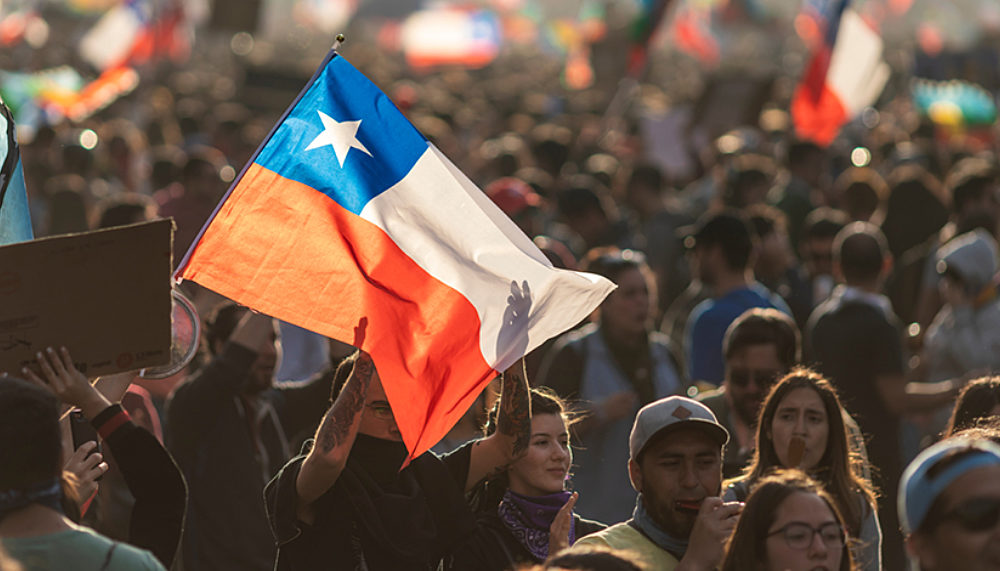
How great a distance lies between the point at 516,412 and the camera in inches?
196

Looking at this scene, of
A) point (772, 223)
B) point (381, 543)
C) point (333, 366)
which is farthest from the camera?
point (772, 223)

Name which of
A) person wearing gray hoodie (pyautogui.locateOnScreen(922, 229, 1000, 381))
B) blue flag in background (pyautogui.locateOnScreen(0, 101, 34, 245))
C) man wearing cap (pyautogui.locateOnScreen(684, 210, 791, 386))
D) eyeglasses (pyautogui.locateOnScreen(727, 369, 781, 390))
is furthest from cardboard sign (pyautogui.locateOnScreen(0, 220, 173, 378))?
person wearing gray hoodie (pyautogui.locateOnScreen(922, 229, 1000, 381))

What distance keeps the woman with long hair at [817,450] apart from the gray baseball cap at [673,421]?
45cm

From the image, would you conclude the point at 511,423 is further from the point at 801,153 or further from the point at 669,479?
the point at 801,153

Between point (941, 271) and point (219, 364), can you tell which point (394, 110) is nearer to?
point (219, 364)

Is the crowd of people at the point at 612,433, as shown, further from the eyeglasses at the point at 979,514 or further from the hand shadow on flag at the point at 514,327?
the hand shadow on flag at the point at 514,327

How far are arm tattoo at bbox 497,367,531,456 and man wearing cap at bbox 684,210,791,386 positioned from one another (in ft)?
8.27

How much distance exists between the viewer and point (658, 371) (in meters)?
7.10

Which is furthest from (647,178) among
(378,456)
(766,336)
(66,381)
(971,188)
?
(66,381)

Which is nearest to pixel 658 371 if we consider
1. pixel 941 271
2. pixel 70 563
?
pixel 941 271

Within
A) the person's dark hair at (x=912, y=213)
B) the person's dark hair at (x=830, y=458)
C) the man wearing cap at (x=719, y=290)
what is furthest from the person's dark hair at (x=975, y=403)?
the person's dark hair at (x=912, y=213)

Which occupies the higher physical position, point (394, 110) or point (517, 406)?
point (394, 110)

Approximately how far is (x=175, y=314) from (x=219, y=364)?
Result: 3.78 ft

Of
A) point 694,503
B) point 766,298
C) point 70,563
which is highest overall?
point 766,298
